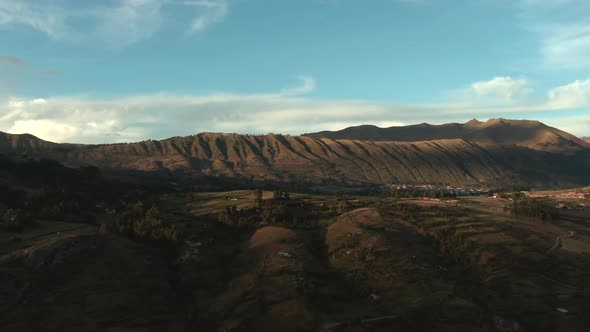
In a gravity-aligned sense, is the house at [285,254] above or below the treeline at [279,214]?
below

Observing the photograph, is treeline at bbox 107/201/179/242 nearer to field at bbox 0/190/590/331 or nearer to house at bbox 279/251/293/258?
field at bbox 0/190/590/331

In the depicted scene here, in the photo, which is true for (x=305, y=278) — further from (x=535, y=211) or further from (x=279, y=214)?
(x=535, y=211)

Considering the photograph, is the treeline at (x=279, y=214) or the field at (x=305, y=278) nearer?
the field at (x=305, y=278)

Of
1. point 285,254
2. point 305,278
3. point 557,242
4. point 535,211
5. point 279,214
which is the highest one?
point 279,214

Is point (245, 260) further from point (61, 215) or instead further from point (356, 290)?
point (61, 215)

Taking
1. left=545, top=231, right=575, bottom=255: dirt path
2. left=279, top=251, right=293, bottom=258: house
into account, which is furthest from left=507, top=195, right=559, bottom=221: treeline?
left=279, top=251, right=293, bottom=258: house

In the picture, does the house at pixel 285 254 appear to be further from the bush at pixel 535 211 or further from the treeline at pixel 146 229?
the bush at pixel 535 211

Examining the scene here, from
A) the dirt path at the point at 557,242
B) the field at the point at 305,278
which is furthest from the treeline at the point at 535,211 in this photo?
the dirt path at the point at 557,242

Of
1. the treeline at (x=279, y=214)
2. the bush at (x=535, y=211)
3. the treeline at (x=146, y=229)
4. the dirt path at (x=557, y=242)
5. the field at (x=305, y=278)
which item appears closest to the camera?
the field at (x=305, y=278)

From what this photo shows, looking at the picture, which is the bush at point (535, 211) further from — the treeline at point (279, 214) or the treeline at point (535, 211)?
the treeline at point (279, 214)

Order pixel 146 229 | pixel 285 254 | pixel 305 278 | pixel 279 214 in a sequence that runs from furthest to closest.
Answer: pixel 279 214, pixel 146 229, pixel 285 254, pixel 305 278

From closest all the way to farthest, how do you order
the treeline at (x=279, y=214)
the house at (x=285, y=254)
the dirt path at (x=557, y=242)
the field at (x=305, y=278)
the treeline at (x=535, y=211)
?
the field at (x=305, y=278) → the house at (x=285, y=254) → the dirt path at (x=557, y=242) → the treeline at (x=279, y=214) → the treeline at (x=535, y=211)

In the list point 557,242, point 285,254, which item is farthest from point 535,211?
point 285,254
